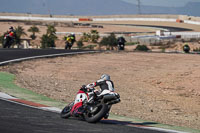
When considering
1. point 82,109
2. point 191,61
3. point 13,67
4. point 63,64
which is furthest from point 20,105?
point 191,61

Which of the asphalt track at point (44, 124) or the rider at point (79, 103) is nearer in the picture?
the asphalt track at point (44, 124)

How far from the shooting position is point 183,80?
24.7m

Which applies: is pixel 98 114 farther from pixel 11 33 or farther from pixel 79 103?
pixel 11 33

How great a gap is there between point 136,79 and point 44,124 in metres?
15.2

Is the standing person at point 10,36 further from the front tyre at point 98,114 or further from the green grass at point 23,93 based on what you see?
the front tyre at point 98,114

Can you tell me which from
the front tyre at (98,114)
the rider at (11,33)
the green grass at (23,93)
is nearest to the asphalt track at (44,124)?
the front tyre at (98,114)

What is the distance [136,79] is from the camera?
24.4 m

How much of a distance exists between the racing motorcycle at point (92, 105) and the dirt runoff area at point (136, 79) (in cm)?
292

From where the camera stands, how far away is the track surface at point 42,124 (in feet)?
29.0

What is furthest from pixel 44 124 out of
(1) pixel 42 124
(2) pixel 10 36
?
(2) pixel 10 36

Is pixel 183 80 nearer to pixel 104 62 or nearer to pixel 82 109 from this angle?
pixel 104 62

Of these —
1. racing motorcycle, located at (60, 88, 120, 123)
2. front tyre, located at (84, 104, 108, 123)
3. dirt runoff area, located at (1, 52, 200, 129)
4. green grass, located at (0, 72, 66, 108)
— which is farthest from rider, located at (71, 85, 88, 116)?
dirt runoff area, located at (1, 52, 200, 129)

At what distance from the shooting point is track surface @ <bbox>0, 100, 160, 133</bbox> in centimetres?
884

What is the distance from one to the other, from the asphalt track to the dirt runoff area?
307 cm
